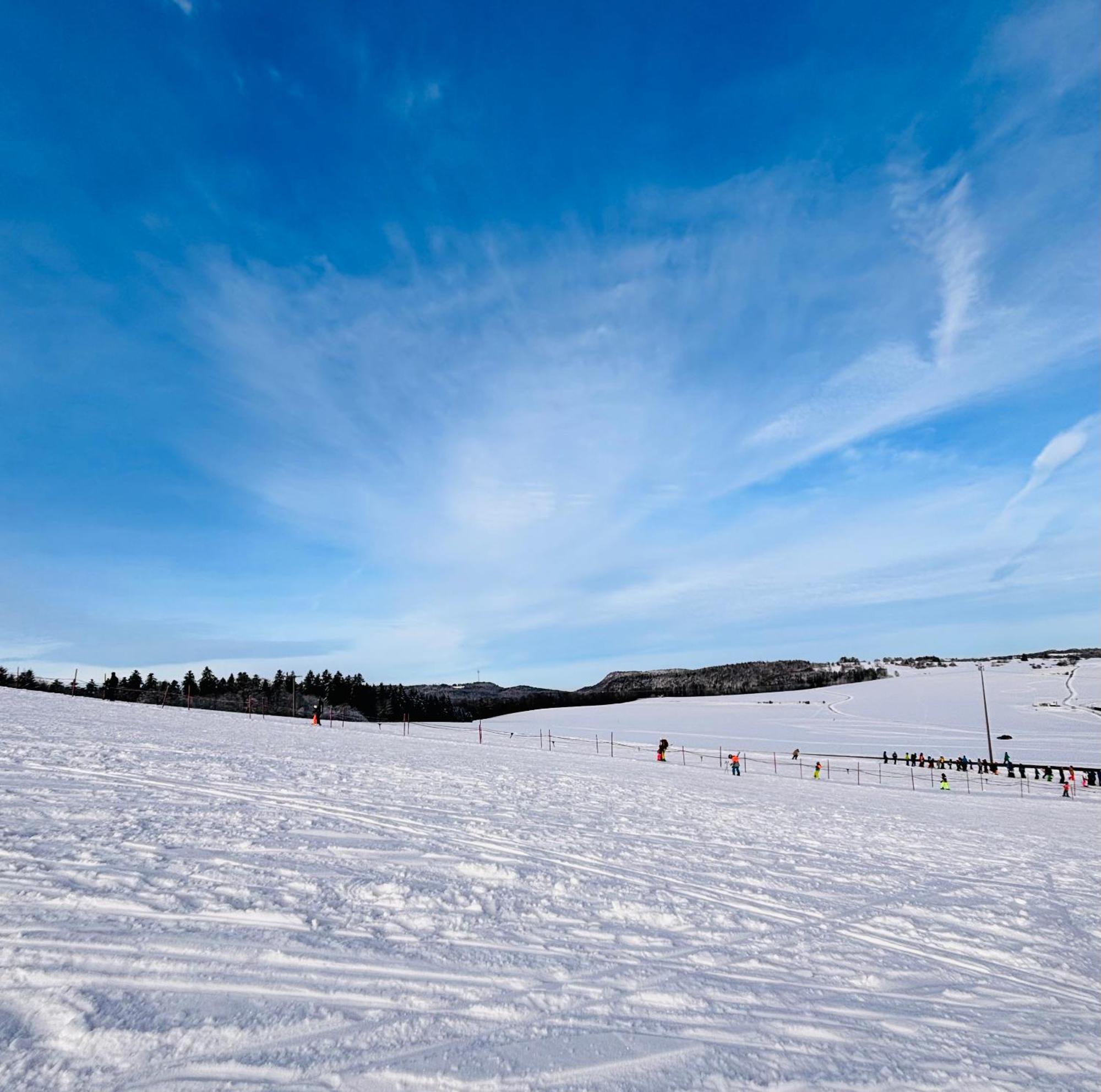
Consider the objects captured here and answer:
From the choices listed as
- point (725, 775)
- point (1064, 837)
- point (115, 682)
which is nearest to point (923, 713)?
point (725, 775)

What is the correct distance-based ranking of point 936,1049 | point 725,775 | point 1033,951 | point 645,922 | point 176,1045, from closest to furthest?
point 176,1045
point 936,1049
point 645,922
point 1033,951
point 725,775

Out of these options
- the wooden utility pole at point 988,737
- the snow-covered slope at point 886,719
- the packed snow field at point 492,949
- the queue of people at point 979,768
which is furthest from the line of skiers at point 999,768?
the packed snow field at point 492,949

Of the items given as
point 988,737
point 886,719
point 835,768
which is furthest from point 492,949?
point 886,719

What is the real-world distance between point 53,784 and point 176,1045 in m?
8.43

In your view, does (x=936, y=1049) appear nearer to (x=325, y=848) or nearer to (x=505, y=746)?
(x=325, y=848)

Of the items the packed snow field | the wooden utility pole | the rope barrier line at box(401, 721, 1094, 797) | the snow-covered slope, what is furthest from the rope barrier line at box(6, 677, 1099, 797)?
the packed snow field

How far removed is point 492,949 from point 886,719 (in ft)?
277

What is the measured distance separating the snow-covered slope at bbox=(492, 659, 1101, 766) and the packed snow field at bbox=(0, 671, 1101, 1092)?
48078 mm

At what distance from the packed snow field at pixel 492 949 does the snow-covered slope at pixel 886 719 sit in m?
48.1

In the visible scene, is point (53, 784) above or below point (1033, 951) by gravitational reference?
above

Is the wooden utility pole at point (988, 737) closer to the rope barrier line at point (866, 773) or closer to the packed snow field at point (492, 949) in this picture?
the rope barrier line at point (866, 773)

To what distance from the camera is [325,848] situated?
7930 millimetres

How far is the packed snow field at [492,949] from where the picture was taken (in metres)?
3.91

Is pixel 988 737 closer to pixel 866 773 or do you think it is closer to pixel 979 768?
pixel 979 768
